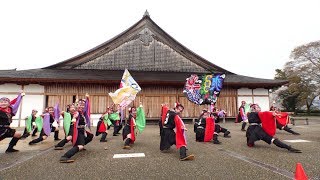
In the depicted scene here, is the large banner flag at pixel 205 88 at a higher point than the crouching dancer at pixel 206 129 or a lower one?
higher

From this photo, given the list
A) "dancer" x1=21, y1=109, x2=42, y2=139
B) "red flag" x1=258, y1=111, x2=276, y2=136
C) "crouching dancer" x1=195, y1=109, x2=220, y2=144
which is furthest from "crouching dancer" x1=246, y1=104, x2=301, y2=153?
"dancer" x1=21, y1=109, x2=42, y2=139

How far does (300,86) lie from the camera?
35.2m

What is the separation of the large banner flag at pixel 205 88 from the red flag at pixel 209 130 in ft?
8.15

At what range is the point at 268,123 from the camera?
24.6 feet

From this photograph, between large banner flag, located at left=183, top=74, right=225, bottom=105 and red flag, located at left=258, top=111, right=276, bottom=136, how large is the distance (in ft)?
12.1

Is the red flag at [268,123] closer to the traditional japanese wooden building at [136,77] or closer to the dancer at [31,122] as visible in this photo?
the dancer at [31,122]

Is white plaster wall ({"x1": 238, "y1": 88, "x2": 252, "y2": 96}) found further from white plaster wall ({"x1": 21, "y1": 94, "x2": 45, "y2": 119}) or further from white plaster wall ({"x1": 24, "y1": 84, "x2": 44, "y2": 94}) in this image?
white plaster wall ({"x1": 24, "y1": 84, "x2": 44, "y2": 94})

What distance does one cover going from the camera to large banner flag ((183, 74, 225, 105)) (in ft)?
37.3

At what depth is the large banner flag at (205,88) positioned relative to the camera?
11.4m

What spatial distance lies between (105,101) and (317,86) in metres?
33.3

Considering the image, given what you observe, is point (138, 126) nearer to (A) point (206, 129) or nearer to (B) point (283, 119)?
(A) point (206, 129)

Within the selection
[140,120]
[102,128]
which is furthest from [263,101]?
[102,128]

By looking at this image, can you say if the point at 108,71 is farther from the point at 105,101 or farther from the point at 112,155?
the point at 112,155

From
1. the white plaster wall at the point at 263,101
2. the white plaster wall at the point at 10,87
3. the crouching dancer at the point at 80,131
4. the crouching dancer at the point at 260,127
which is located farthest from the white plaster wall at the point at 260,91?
the white plaster wall at the point at 10,87
